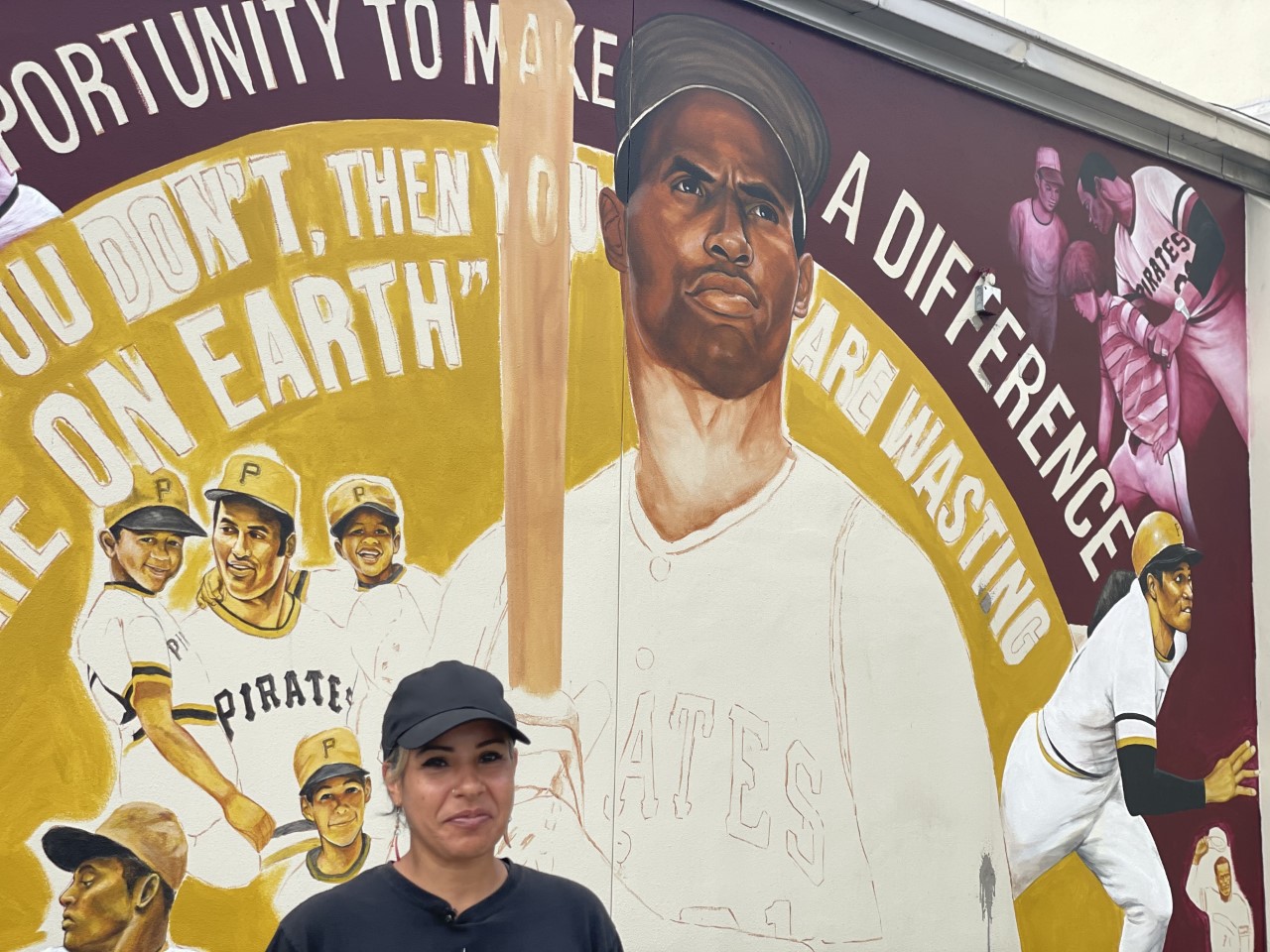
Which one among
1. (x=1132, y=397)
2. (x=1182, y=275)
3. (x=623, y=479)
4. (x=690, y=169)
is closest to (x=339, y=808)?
(x=623, y=479)

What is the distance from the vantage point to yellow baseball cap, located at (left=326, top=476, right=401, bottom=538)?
4957mm

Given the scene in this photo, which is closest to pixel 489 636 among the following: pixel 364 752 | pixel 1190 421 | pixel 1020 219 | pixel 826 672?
pixel 364 752

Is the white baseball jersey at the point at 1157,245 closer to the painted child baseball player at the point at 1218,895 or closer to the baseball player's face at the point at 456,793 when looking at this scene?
the painted child baseball player at the point at 1218,895

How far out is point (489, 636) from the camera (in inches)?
209

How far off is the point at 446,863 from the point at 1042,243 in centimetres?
571

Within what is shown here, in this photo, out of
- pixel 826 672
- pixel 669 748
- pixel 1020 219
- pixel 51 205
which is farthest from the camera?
pixel 1020 219

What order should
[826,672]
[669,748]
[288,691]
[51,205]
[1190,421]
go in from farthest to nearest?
[1190,421], [826,672], [669,748], [288,691], [51,205]

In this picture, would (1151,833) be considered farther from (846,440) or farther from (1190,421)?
(846,440)

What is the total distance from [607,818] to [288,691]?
134cm

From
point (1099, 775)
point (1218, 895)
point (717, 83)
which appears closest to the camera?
point (717, 83)

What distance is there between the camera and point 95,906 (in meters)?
4.36

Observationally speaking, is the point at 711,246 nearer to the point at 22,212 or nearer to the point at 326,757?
the point at 326,757

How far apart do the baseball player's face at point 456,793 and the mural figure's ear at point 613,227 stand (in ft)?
11.2

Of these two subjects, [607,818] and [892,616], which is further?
[892,616]
